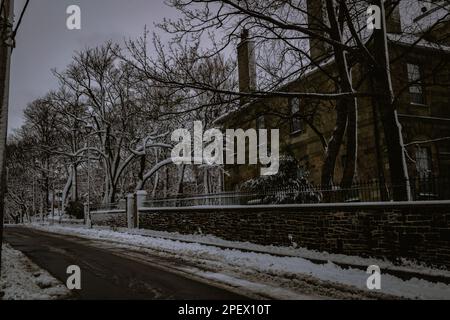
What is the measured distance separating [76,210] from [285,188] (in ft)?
97.2

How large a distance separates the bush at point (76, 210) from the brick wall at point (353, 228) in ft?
82.4

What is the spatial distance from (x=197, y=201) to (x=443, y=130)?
12.4 metres

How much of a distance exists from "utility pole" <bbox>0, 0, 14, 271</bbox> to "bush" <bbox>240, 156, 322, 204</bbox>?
313 inches

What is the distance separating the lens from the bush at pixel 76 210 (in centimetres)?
3806

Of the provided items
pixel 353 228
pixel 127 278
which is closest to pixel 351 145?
pixel 353 228

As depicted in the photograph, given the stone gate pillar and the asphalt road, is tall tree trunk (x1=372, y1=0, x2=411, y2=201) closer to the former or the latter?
the asphalt road

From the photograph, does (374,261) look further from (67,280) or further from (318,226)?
(67,280)

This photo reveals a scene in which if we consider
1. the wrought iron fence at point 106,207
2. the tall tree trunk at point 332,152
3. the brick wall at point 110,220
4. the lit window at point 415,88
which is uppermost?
the lit window at point 415,88

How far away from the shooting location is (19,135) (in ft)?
171

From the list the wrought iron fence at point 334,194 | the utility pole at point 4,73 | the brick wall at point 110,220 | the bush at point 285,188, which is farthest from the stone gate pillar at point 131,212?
the utility pole at point 4,73

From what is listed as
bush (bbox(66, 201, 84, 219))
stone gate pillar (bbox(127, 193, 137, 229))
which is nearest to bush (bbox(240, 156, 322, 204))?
stone gate pillar (bbox(127, 193, 137, 229))

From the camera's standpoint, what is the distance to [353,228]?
10.6 m

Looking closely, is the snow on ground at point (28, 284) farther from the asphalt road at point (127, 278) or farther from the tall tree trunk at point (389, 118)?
the tall tree trunk at point (389, 118)

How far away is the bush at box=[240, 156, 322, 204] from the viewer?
41.0 feet
